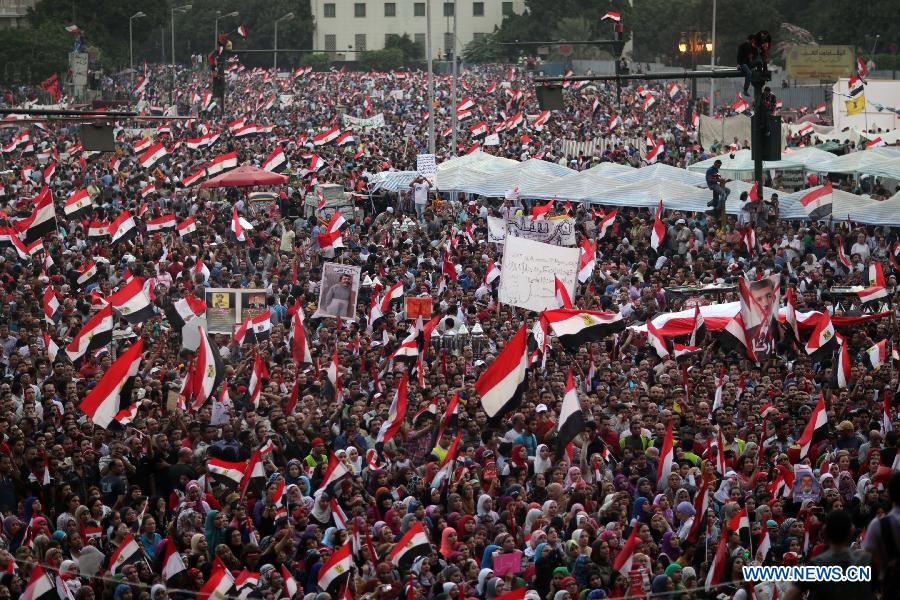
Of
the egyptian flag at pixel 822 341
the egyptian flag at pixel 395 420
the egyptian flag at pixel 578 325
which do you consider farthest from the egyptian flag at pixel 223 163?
the egyptian flag at pixel 395 420

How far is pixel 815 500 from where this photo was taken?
499 inches

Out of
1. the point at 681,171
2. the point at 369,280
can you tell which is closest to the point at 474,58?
the point at 681,171

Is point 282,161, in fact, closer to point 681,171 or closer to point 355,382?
point 681,171

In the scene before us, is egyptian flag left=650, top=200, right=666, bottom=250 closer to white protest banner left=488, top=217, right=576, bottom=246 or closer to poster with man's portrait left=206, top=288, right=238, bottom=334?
white protest banner left=488, top=217, right=576, bottom=246

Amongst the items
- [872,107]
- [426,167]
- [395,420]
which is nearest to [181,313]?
[395,420]

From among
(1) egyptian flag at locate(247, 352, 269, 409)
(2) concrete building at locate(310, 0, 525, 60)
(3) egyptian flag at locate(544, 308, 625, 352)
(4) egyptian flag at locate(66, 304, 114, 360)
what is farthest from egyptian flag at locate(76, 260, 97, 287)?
(2) concrete building at locate(310, 0, 525, 60)

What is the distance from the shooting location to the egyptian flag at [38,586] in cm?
1057

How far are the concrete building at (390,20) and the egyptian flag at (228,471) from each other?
111m

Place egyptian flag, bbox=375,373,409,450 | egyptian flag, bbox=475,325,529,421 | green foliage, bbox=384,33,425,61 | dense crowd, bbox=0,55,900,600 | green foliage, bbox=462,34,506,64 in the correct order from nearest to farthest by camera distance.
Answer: dense crowd, bbox=0,55,900,600 < egyptian flag, bbox=375,373,409,450 < egyptian flag, bbox=475,325,529,421 < green foliage, bbox=462,34,506,64 < green foliage, bbox=384,33,425,61

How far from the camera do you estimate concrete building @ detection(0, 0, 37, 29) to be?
108 metres

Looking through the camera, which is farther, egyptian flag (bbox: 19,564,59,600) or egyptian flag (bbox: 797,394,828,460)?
egyptian flag (bbox: 797,394,828,460)

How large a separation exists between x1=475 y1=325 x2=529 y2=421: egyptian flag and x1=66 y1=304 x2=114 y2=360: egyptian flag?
17.3 ft

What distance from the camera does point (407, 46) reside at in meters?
121

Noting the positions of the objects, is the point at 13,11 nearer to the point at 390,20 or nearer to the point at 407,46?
the point at 407,46
